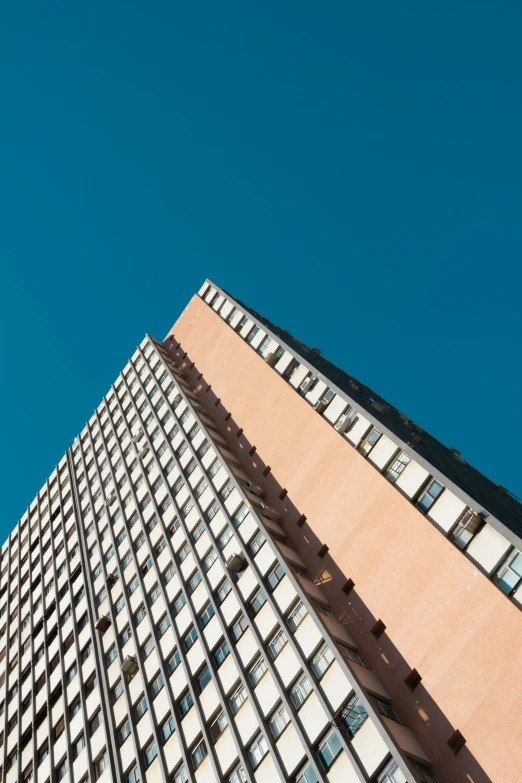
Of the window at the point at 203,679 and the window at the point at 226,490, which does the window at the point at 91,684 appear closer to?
the window at the point at 203,679

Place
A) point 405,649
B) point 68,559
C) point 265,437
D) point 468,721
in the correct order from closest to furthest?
point 468,721, point 405,649, point 265,437, point 68,559

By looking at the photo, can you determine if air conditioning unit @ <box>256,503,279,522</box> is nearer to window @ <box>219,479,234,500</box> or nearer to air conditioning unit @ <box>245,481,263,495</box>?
air conditioning unit @ <box>245,481,263,495</box>

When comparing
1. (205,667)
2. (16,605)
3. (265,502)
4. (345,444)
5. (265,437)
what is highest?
(345,444)

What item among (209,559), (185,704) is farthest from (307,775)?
(209,559)

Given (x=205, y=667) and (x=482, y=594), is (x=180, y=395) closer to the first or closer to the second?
(x=205, y=667)

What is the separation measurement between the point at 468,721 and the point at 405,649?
3516 mm

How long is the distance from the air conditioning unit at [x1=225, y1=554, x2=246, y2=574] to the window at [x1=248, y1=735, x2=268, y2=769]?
7.40 metres

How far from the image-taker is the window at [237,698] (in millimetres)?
24891

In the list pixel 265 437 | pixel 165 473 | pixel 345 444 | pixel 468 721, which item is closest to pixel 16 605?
pixel 165 473

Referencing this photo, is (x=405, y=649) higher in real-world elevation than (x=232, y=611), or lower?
higher

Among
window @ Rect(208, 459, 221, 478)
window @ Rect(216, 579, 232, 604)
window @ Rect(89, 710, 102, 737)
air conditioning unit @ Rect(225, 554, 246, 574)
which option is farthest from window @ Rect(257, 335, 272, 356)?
window @ Rect(89, 710, 102, 737)

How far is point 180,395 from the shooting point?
4569 cm

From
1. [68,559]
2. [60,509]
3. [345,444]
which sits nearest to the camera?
[345,444]

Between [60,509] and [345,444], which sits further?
[60,509]
